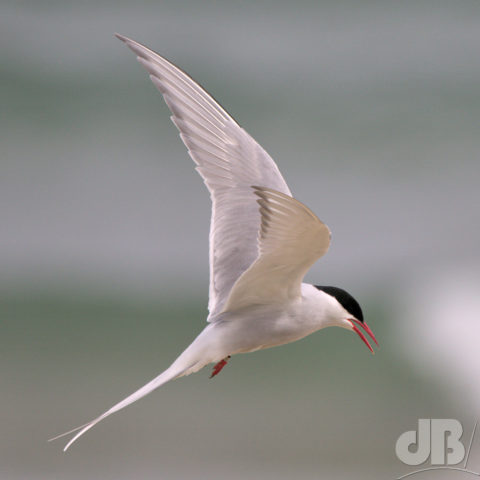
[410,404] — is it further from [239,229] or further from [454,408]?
[239,229]

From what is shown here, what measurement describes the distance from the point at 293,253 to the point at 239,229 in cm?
33

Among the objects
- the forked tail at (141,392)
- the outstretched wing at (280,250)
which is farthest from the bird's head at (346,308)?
the forked tail at (141,392)

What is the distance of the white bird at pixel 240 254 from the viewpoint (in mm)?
1896

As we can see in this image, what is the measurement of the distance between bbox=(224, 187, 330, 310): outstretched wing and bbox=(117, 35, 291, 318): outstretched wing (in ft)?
0.46

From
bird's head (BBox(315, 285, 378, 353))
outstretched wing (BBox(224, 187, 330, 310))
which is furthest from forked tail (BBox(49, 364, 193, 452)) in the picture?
bird's head (BBox(315, 285, 378, 353))

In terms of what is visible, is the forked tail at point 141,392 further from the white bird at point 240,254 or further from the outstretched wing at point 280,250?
the outstretched wing at point 280,250

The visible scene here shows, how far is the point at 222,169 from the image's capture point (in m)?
2.25

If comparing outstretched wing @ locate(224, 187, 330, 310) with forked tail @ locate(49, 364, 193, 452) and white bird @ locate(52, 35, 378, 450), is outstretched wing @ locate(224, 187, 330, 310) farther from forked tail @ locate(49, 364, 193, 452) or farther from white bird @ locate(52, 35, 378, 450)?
forked tail @ locate(49, 364, 193, 452)

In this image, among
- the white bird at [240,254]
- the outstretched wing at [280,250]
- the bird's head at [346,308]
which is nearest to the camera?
the outstretched wing at [280,250]

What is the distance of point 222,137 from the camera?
226cm

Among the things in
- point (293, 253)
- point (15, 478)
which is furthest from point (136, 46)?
point (15, 478)

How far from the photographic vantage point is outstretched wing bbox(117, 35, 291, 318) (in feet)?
7.09

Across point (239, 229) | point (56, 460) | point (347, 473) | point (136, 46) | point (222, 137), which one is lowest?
point (347, 473)

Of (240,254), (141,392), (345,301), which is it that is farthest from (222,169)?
(141,392)
